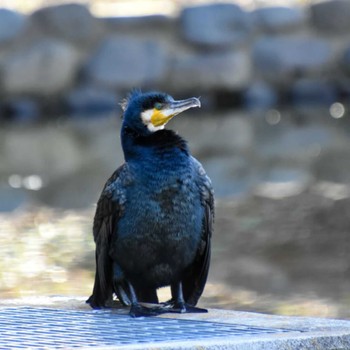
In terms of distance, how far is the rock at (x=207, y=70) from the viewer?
39.2 feet

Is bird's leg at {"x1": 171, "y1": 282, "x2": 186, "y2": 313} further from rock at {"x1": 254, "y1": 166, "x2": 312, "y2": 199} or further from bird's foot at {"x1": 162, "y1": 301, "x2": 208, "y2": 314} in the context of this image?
rock at {"x1": 254, "y1": 166, "x2": 312, "y2": 199}

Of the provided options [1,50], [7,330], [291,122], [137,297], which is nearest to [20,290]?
[137,297]

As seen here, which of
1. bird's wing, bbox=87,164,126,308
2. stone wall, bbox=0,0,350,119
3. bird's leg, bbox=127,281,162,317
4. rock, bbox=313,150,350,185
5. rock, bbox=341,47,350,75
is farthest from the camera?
rock, bbox=341,47,350,75

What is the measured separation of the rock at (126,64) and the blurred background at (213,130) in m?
0.01

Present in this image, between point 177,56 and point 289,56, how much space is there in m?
1.05

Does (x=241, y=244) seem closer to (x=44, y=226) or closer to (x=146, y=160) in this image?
(x=44, y=226)

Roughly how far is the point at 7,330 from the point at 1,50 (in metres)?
8.39

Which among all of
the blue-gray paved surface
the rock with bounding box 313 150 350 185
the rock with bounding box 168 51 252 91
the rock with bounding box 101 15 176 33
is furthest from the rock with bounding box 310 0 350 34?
the blue-gray paved surface

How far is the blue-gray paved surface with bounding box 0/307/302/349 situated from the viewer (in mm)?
3387

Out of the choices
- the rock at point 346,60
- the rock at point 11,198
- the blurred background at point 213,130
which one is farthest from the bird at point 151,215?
the rock at point 346,60

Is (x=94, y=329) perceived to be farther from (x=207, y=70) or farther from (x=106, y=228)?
(x=207, y=70)

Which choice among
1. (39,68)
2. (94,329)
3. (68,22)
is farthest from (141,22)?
(94,329)

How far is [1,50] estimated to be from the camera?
38.8 ft

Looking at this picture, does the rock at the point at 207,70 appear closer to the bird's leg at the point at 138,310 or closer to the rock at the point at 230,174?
the rock at the point at 230,174
